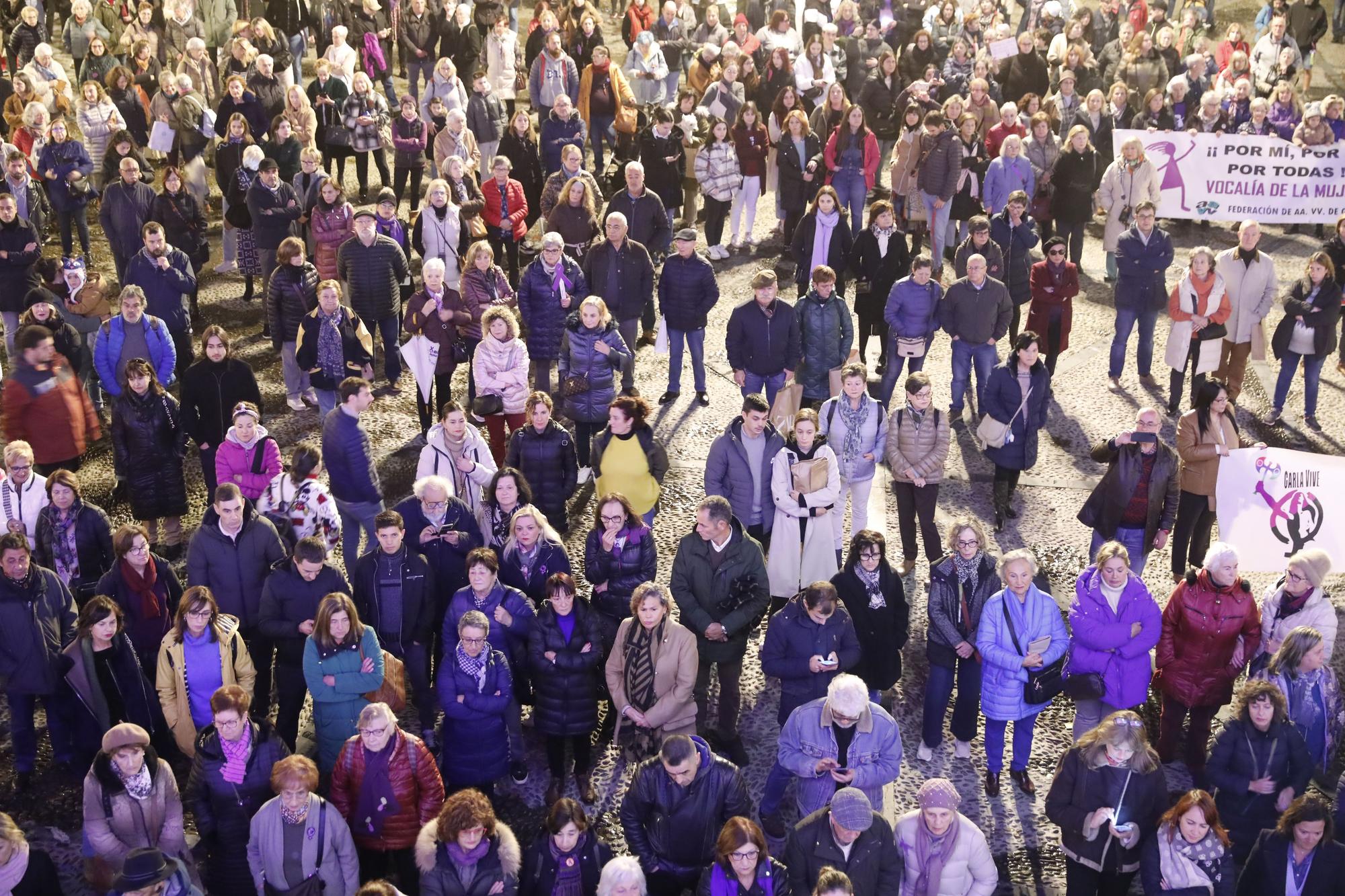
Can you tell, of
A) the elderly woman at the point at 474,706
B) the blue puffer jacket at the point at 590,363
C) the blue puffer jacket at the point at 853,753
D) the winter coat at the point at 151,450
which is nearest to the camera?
the blue puffer jacket at the point at 853,753

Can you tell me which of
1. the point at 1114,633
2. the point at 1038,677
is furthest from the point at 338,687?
the point at 1114,633

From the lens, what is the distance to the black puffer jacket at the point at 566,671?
29.2 feet

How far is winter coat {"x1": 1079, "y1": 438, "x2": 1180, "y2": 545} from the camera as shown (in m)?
10.8

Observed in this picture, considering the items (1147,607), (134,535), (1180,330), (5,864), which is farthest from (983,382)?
(5,864)

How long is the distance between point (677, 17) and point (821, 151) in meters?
5.25

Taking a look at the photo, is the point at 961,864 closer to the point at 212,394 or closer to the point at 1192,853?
the point at 1192,853

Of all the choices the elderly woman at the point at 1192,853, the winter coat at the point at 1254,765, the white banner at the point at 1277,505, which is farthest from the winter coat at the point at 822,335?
the elderly woman at the point at 1192,853

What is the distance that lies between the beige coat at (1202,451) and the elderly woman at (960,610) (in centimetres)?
290

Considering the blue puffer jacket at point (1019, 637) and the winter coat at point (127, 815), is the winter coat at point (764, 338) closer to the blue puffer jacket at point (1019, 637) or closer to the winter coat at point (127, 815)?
the blue puffer jacket at point (1019, 637)

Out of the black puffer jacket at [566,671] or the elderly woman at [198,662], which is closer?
the elderly woman at [198,662]

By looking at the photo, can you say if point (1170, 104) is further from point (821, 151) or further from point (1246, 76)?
point (821, 151)

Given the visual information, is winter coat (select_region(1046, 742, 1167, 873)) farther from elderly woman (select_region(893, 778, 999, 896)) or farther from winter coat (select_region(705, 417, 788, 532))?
winter coat (select_region(705, 417, 788, 532))

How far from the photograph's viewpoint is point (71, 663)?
29.6ft

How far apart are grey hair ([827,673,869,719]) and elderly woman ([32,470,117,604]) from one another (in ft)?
16.2
